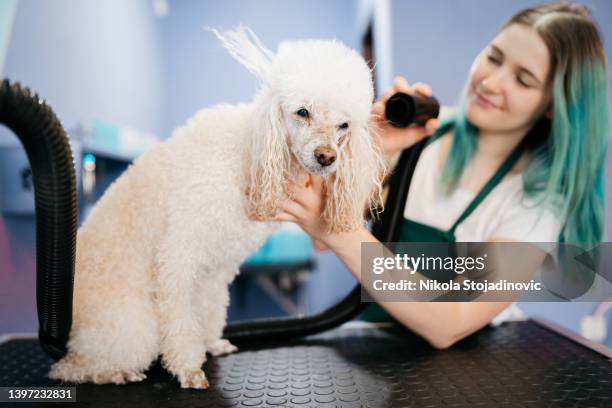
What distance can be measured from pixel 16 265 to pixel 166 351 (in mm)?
663

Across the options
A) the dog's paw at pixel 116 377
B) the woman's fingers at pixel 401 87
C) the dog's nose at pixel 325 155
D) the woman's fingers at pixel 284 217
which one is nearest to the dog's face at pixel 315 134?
the dog's nose at pixel 325 155

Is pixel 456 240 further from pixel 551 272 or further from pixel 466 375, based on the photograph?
pixel 466 375

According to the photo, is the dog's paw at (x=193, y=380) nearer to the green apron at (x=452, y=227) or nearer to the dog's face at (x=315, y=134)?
the dog's face at (x=315, y=134)

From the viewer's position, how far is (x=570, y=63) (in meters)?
0.95

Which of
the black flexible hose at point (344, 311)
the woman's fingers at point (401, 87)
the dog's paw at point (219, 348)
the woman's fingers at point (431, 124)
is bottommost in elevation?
the dog's paw at point (219, 348)

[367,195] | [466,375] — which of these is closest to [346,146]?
[367,195]

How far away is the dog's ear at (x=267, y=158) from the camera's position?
736mm

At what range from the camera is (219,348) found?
89cm

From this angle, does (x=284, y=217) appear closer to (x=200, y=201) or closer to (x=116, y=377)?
(x=200, y=201)

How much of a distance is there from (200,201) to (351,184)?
262 millimetres

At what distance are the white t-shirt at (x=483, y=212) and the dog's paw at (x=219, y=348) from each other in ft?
1.85

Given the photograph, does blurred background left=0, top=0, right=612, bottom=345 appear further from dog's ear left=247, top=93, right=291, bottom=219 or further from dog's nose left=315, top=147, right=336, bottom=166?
dog's nose left=315, top=147, right=336, bottom=166

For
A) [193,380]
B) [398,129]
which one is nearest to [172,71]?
[398,129]

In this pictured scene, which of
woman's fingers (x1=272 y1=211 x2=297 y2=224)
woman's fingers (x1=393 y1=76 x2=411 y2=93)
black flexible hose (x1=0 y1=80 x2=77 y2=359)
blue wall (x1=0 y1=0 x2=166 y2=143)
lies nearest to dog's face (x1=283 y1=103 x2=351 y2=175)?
woman's fingers (x1=272 y1=211 x2=297 y2=224)
